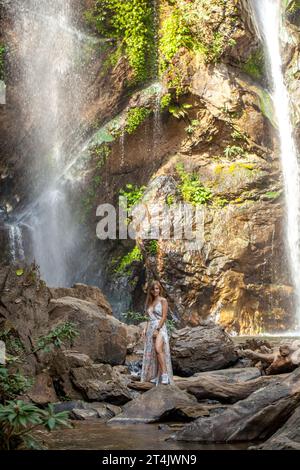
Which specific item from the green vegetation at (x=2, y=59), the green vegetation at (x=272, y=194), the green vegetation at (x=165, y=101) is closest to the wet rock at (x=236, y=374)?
the green vegetation at (x=272, y=194)

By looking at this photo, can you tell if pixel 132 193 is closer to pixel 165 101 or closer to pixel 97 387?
pixel 165 101

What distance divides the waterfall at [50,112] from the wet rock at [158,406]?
1437cm

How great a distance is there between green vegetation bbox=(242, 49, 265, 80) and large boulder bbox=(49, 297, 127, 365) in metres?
14.0

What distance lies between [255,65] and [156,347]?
16.3 metres

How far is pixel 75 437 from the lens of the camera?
5641 mm

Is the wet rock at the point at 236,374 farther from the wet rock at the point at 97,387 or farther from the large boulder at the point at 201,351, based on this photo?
the wet rock at the point at 97,387

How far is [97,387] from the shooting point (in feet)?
25.3

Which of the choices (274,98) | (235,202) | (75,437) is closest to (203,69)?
(274,98)

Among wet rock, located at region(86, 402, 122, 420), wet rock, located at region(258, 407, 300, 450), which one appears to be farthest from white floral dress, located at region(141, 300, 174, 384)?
wet rock, located at region(258, 407, 300, 450)

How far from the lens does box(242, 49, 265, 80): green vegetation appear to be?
71.2ft

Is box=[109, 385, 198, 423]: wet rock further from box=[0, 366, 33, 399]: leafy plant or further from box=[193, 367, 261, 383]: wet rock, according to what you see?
box=[193, 367, 261, 383]: wet rock

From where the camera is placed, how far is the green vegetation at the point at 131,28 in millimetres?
21781

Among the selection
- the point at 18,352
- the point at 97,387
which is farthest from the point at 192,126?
the point at 18,352

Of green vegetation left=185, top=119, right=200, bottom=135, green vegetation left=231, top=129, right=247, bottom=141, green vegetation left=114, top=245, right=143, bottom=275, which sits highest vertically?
green vegetation left=185, top=119, right=200, bottom=135
